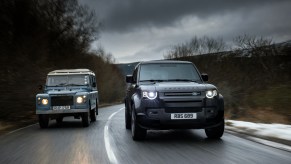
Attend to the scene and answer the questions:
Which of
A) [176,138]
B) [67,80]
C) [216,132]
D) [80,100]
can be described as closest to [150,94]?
[176,138]

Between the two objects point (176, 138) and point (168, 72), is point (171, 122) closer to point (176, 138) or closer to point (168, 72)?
point (176, 138)

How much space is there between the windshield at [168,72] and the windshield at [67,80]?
6554mm

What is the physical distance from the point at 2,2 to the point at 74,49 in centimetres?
1280

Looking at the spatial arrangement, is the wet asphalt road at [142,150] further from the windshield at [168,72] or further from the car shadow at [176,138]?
the windshield at [168,72]

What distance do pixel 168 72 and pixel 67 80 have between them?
7.31 metres

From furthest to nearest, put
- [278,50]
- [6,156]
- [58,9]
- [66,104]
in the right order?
[58,9] < [278,50] < [66,104] < [6,156]

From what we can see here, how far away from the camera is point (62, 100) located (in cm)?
1518

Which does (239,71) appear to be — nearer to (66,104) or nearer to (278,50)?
(278,50)

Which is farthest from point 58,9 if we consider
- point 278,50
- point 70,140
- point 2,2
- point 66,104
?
point 70,140

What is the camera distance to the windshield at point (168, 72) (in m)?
10.6

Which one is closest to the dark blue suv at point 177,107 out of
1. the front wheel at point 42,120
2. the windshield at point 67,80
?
the front wheel at point 42,120

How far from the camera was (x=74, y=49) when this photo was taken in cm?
4600

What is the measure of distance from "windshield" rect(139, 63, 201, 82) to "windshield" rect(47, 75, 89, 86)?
21.5ft

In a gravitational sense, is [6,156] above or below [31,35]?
below
